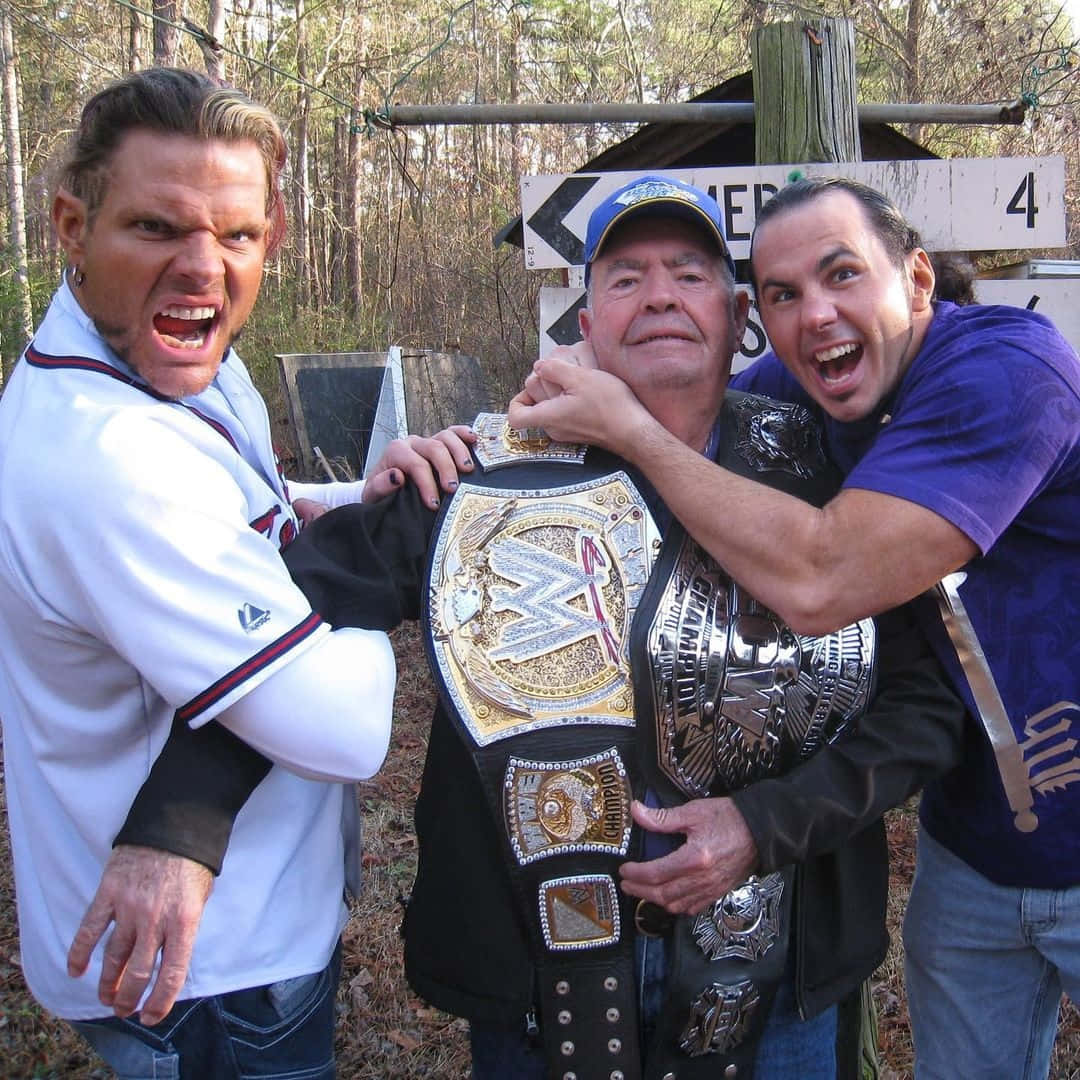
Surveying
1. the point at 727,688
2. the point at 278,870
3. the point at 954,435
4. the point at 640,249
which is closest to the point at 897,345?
the point at 954,435

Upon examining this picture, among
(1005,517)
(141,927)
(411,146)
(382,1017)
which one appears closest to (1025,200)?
(1005,517)

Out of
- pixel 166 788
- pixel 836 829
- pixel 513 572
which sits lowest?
pixel 836 829

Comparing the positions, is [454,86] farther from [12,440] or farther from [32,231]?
[12,440]

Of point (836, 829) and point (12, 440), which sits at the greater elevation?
point (12, 440)

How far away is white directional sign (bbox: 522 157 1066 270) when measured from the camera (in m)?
2.55

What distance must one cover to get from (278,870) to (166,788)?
248 millimetres

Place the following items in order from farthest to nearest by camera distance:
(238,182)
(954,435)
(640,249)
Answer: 1. (640,249)
2. (954,435)
3. (238,182)

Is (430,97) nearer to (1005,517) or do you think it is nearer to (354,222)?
(354,222)

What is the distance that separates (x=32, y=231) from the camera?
17.2 metres

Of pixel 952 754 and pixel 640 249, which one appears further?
pixel 640 249

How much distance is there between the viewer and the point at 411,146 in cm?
1350

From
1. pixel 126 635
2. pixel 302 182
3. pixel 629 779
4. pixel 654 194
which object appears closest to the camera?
pixel 126 635

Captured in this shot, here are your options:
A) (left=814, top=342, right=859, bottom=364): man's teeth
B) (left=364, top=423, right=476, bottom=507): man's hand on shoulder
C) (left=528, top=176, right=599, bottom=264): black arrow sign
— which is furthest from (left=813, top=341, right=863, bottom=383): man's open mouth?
(left=528, top=176, right=599, bottom=264): black arrow sign

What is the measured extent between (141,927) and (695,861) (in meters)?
0.82
